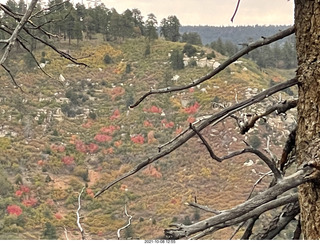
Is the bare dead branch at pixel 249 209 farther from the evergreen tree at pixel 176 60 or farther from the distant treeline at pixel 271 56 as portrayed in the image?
the distant treeline at pixel 271 56

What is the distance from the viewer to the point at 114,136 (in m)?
20.6

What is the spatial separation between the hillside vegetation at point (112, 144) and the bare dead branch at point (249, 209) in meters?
11.6

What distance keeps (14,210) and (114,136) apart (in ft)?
22.3

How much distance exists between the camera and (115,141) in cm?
2020

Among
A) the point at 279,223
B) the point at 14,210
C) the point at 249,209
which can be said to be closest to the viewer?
the point at 249,209

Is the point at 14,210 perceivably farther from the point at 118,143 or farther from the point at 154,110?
the point at 154,110

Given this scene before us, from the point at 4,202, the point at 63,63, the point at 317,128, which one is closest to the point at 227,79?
the point at 63,63

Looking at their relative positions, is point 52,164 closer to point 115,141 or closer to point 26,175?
point 26,175

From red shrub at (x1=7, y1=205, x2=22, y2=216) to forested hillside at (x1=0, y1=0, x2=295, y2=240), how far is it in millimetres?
64

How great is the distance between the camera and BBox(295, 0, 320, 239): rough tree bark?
33.3 inches

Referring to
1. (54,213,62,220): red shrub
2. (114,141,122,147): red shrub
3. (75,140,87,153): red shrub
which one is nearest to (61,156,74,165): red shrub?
(75,140,87,153): red shrub

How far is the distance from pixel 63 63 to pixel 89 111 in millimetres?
4273

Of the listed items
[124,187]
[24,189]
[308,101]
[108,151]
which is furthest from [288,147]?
[108,151]

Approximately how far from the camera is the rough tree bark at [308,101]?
2.78 feet
